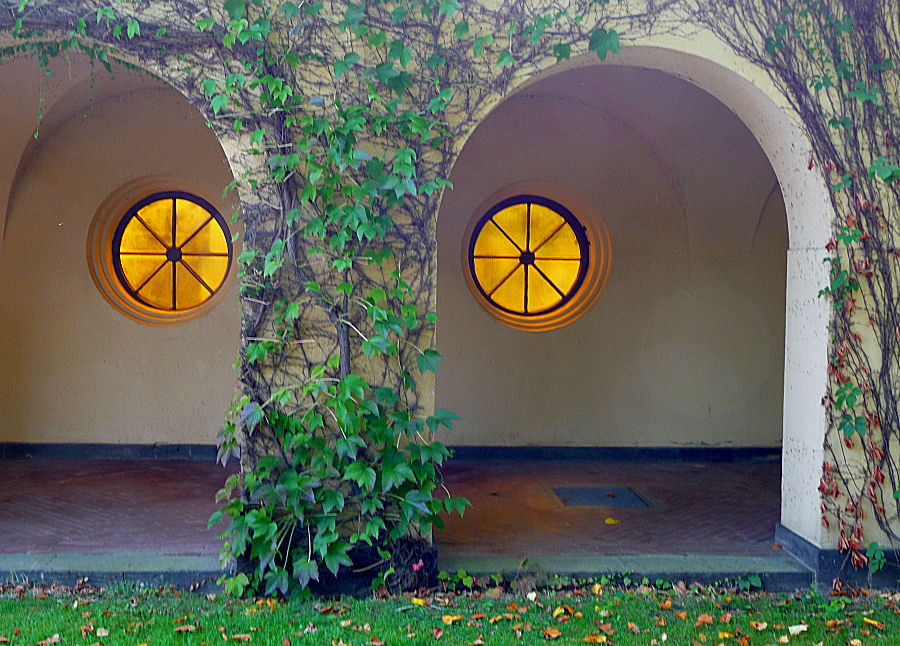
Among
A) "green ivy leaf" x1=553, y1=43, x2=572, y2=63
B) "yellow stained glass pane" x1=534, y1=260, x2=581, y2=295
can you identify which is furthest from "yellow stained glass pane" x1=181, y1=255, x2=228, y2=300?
"green ivy leaf" x1=553, y1=43, x2=572, y2=63

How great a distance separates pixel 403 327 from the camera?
14.6 ft

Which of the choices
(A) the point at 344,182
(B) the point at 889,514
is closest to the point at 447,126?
(A) the point at 344,182

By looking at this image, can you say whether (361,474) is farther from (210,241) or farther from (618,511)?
(210,241)

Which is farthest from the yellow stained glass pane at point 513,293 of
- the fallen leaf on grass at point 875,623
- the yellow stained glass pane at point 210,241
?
the fallen leaf on grass at point 875,623

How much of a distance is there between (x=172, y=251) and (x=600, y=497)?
4640 mm

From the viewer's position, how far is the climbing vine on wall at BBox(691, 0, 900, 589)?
15.0 ft

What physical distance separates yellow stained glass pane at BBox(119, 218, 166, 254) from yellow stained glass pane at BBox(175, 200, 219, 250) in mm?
228

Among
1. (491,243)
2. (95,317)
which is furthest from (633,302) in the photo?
(95,317)

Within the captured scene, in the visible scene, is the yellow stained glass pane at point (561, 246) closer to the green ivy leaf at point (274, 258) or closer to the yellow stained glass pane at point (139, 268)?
the yellow stained glass pane at point (139, 268)

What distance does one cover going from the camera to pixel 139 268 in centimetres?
765

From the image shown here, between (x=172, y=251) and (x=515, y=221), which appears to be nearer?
(x=172, y=251)

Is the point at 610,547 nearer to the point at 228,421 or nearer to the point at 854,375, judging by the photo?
the point at 854,375

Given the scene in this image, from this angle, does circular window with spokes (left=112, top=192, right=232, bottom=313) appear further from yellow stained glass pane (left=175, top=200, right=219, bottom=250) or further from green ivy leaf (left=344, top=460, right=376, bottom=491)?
green ivy leaf (left=344, top=460, right=376, bottom=491)

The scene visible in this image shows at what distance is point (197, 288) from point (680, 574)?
17.2ft
